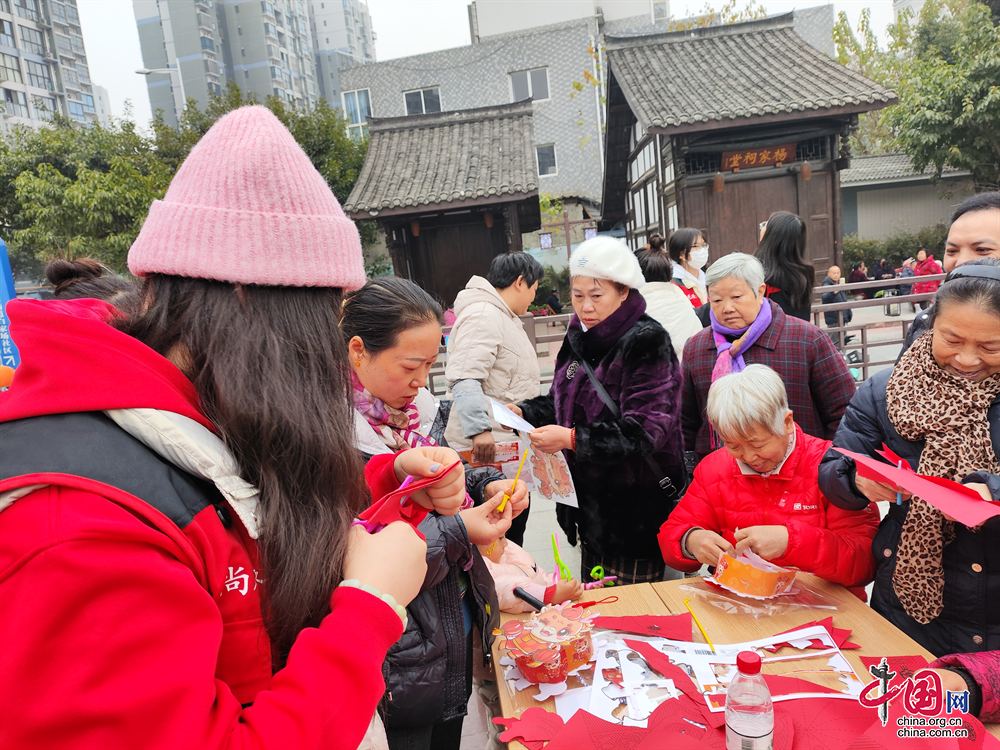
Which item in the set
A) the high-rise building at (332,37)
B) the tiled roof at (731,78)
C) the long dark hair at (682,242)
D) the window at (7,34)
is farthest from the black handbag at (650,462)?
the high-rise building at (332,37)

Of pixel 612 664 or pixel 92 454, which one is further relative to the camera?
A: pixel 612 664

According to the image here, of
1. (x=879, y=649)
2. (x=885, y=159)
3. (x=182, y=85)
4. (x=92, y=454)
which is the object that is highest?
(x=182, y=85)

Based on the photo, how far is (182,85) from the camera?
50375 mm

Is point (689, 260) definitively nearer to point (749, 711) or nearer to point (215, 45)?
point (749, 711)

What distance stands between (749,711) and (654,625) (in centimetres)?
47

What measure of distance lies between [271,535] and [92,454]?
0.75ft

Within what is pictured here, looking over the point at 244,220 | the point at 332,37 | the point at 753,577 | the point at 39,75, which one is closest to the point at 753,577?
the point at 753,577

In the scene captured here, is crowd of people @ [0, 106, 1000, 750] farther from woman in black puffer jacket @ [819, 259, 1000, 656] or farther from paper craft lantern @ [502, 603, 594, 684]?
paper craft lantern @ [502, 603, 594, 684]

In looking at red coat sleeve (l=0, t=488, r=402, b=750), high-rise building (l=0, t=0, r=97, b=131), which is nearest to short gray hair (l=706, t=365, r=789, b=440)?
red coat sleeve (l=0, t=488, r=402, b=750)

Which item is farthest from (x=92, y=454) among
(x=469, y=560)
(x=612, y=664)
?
(x=612, y=664)

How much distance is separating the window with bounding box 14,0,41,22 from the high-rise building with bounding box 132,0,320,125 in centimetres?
1699

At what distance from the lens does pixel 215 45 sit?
5025cm

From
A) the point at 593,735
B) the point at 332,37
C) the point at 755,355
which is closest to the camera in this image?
the point at 593,735

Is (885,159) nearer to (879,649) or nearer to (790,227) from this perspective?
(790,227)
